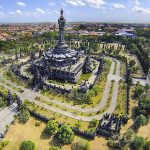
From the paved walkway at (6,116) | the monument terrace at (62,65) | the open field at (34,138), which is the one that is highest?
the monument terrace at (62,65)

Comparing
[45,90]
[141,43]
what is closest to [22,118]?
[45,90]

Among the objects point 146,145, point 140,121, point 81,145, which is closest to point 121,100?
point 140,121

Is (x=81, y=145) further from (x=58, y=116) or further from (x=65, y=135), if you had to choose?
(x=58, y=116)

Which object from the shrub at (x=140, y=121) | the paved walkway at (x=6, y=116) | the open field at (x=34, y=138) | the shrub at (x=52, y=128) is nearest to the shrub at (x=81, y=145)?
the open field at (x=34, y=138)

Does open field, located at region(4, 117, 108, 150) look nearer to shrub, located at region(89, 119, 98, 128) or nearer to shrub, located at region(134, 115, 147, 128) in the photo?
shrub, located at region(89, 119, 98, 128)

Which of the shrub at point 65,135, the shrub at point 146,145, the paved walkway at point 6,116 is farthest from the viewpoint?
the paved walkway at point 6,116

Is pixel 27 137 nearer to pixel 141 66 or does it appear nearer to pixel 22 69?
pixel 22 69

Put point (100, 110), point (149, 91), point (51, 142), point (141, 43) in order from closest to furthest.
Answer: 1. point (51, 142)
2. point (100, 110)
3. point (149, 91)
4. point (141, 43)

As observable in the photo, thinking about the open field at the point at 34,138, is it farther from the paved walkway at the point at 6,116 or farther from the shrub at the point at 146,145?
the shrub at the point at 146,145

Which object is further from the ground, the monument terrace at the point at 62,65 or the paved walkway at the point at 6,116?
the monument terrace at the point at 62,65
